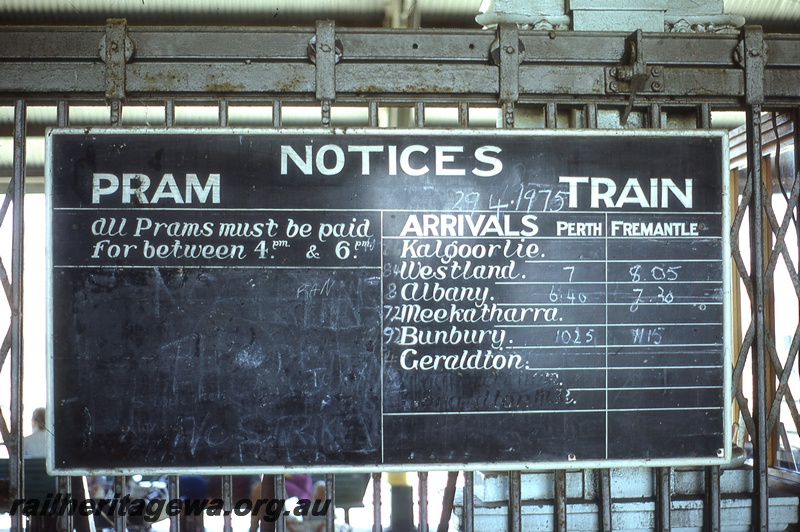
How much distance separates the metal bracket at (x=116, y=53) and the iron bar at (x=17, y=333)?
479 millimetres

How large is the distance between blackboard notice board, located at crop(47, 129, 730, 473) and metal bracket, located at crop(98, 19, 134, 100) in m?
0.26

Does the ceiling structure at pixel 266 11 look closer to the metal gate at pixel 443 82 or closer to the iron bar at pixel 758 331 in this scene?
the metal gate at pixel 443 82

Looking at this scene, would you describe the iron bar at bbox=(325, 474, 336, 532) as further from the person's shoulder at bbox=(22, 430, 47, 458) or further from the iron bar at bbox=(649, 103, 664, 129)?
the person's shoulder at bbox=(22, 430, 47, 458)

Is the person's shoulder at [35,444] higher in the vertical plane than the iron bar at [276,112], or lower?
lower

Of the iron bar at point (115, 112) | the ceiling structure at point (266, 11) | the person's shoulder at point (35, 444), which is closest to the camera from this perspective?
the iron bar at point (115, 112)

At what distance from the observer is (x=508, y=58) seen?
3.05 meters

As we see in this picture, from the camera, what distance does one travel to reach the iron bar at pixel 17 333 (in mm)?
2898

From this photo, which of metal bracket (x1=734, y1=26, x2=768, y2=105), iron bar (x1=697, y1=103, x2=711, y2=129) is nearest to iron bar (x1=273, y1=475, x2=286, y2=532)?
iron bar (x1=697, y1=103, x2=711, y2=129)

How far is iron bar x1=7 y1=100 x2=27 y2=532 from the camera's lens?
2.90 m

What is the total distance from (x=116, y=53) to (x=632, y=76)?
2327 millimetres

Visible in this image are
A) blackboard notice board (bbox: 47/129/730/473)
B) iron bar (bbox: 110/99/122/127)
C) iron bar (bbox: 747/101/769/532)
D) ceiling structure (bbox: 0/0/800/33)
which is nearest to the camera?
blackboard notice board (bbox: 47/129/730/473)

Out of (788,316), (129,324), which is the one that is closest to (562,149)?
(129,324)

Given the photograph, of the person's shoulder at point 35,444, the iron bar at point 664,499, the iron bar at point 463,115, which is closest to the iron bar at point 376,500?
the iron bar at point 664,499

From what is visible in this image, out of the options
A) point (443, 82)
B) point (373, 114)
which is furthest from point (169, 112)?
point (443, 82)
